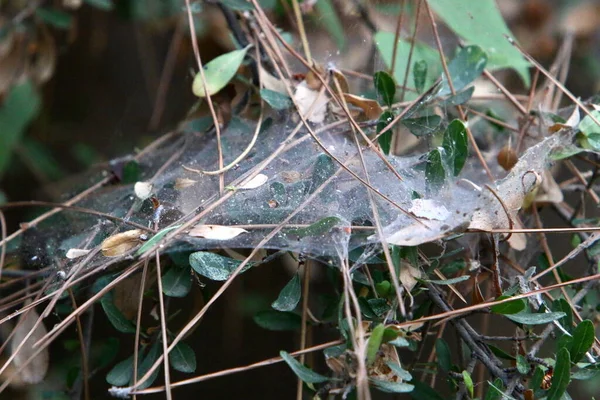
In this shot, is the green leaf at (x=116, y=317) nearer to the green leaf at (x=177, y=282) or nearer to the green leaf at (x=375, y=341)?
the green leaf at (x=177, y=282)

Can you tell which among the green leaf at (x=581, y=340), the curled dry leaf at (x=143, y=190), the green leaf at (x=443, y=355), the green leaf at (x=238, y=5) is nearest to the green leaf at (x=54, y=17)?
the green leaf at (x=238, y=5)

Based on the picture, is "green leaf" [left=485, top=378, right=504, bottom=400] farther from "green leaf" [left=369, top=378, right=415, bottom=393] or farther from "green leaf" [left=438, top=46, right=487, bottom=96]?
"green leaf" [left=438, top=46, right=487, bottom=96]

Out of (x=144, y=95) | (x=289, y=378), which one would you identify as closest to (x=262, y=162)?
(x=289, y=378)

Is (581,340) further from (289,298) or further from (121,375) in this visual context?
(121,375)

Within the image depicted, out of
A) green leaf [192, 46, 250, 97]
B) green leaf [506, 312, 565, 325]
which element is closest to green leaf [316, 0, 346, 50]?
→ green leaf [192, 46, 250, 97]

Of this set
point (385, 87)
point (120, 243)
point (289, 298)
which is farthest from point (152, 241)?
point (385, 87)

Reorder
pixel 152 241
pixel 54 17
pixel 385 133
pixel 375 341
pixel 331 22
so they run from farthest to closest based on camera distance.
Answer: pixel 54 17 → pixel 331 22 → pixel 385 133 → pixel 152 241 → pixel 375 341

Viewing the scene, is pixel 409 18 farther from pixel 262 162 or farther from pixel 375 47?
pixel 262 162
